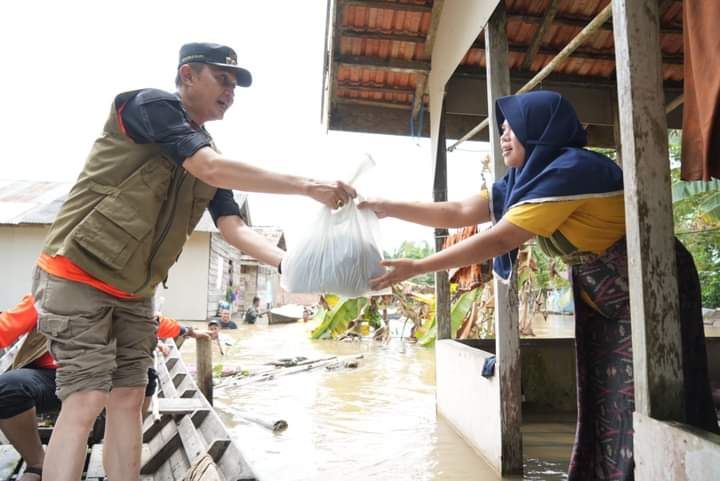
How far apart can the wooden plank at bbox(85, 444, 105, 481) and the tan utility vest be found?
1143mm

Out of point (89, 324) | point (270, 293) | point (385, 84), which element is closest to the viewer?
point (89, 324)

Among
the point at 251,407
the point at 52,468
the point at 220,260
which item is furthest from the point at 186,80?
the point at 220,260

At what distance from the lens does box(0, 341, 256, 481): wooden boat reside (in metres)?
2.23

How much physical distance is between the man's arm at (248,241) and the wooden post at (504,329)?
1.49 metres

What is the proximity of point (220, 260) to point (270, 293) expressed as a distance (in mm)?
10315

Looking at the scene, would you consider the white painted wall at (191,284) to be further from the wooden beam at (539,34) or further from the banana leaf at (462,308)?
the wooden beam at (539,34)

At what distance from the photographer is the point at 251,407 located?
5.52m

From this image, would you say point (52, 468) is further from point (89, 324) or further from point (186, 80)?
point (186, 80)

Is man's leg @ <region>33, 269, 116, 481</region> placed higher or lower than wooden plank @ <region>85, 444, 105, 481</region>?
higher

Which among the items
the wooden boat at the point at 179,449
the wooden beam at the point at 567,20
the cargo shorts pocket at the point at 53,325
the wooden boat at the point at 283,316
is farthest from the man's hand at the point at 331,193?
the wooden boat at the point at 283,316

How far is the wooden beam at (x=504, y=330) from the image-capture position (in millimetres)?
3080

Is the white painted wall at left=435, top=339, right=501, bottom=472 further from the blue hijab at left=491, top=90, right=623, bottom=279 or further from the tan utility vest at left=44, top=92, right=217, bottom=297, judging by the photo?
the tan utility vest at left=44, top=92, right=217, bottom=297

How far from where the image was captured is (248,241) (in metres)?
2.31

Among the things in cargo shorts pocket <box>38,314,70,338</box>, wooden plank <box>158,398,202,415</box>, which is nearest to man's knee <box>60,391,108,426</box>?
cargo shorts pocket <box>38,314,70,338</box>
